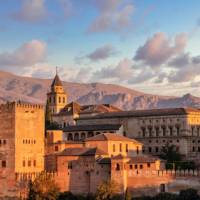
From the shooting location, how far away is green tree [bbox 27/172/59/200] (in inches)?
2729

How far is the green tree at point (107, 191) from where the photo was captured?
6569 cm

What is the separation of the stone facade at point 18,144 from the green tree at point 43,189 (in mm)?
2810

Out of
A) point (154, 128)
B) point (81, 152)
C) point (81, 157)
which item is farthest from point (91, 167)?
point (154, 128)

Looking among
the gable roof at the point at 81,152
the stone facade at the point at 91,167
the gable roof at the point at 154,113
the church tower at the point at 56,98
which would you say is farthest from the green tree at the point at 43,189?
the church tower at the point at 56,98

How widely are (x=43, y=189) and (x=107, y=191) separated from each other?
7.49 meters

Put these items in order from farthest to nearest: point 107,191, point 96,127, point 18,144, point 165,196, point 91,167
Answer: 1. point 96,127
2. point 18,144
3. point 91,167
4. point 107,191
5. point 165,196

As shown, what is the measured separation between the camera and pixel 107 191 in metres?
65.7

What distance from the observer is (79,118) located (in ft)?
351

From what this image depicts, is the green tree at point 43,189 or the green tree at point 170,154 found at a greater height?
the green tree at point 170,154

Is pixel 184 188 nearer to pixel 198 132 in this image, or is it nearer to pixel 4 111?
pixel 4 111

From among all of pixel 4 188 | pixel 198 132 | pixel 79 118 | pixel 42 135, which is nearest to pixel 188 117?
pixel 198 132

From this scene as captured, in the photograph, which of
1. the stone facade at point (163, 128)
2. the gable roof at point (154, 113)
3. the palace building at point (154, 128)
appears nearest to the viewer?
the palace building at point (154, 128)

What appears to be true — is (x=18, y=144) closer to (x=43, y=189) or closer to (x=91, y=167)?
(x=43, y=189)

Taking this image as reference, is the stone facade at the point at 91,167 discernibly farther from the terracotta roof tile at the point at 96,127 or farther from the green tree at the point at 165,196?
the terracotta roof tile at the point at 96,127
